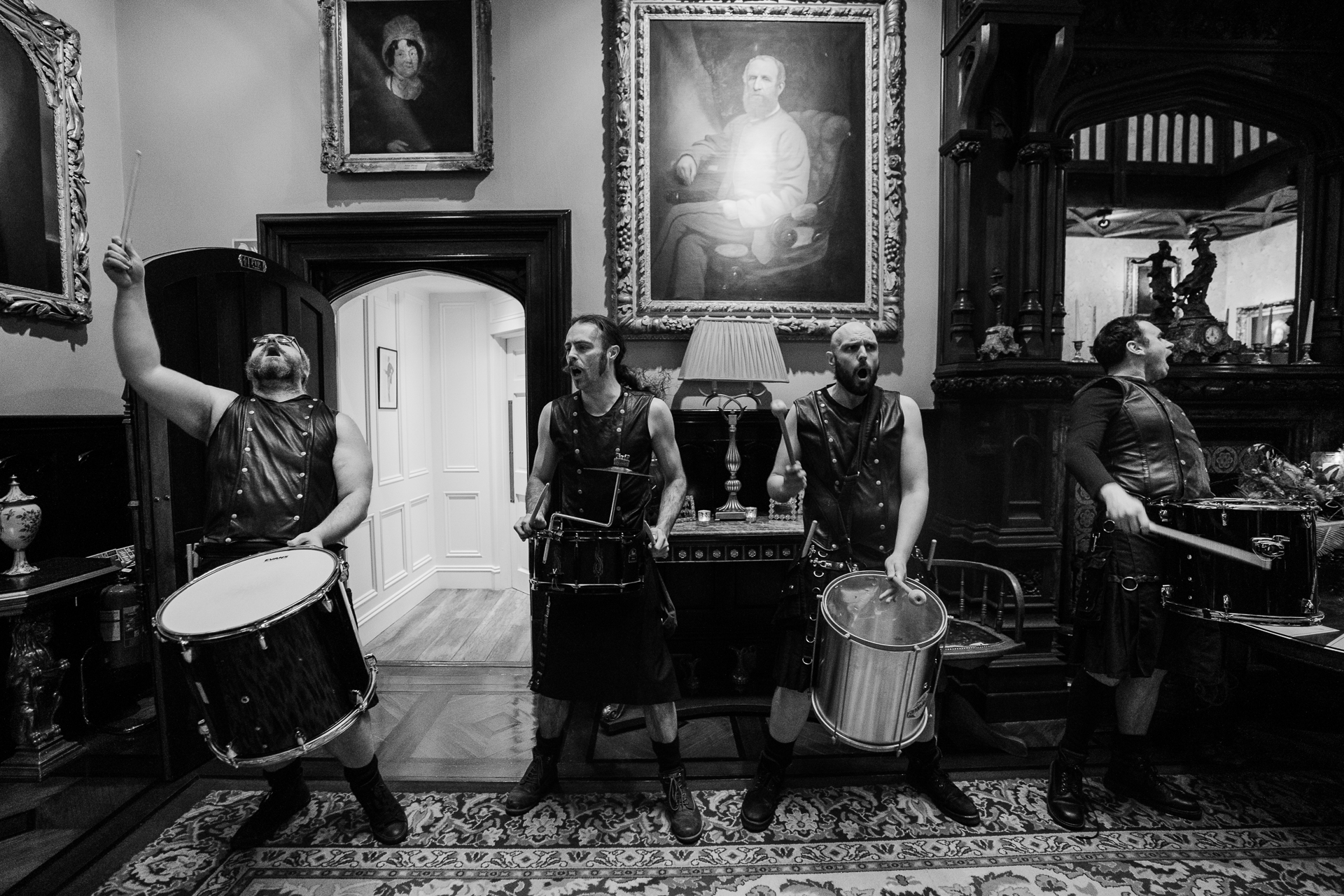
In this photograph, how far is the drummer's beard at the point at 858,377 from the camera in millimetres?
2340

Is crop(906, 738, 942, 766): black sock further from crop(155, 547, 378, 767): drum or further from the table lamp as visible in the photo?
crop(155, 547, 378, 767): drum

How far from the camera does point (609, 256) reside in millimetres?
3572

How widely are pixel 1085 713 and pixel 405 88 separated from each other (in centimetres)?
424

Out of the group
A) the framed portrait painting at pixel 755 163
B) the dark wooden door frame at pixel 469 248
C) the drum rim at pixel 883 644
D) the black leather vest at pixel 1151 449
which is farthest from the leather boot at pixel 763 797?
the framed portrait painting at pixel 755 163

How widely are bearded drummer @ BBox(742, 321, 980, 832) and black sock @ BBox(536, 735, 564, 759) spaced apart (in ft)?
2.42

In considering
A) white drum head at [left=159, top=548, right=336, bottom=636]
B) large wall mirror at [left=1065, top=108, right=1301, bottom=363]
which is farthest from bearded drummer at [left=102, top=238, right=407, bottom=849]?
large wall mirror at [left=1065, top=108, right=1301, bottom=363]

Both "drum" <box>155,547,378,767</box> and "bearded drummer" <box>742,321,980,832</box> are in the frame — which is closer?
"drum" <box>155,547,378,767</box>

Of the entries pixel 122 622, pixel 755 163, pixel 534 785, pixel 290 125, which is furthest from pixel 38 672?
pixel 755 163

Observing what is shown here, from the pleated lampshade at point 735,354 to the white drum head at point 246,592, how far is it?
6.06ft

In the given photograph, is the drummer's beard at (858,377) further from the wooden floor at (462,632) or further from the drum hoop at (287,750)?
the wooden floor at (462,632)

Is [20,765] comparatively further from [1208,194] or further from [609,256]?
[1208,194]

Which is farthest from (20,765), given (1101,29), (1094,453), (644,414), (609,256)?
(1101,29)

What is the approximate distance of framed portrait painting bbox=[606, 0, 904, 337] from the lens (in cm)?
349

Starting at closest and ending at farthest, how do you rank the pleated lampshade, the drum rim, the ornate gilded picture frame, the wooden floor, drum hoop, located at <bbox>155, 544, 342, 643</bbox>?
drum hoop, located at <bbox>155, 544, 342, 643</bbox>
the drum rim
the ornate gilded picture frame
the pleated lampshade
the wooden floor
